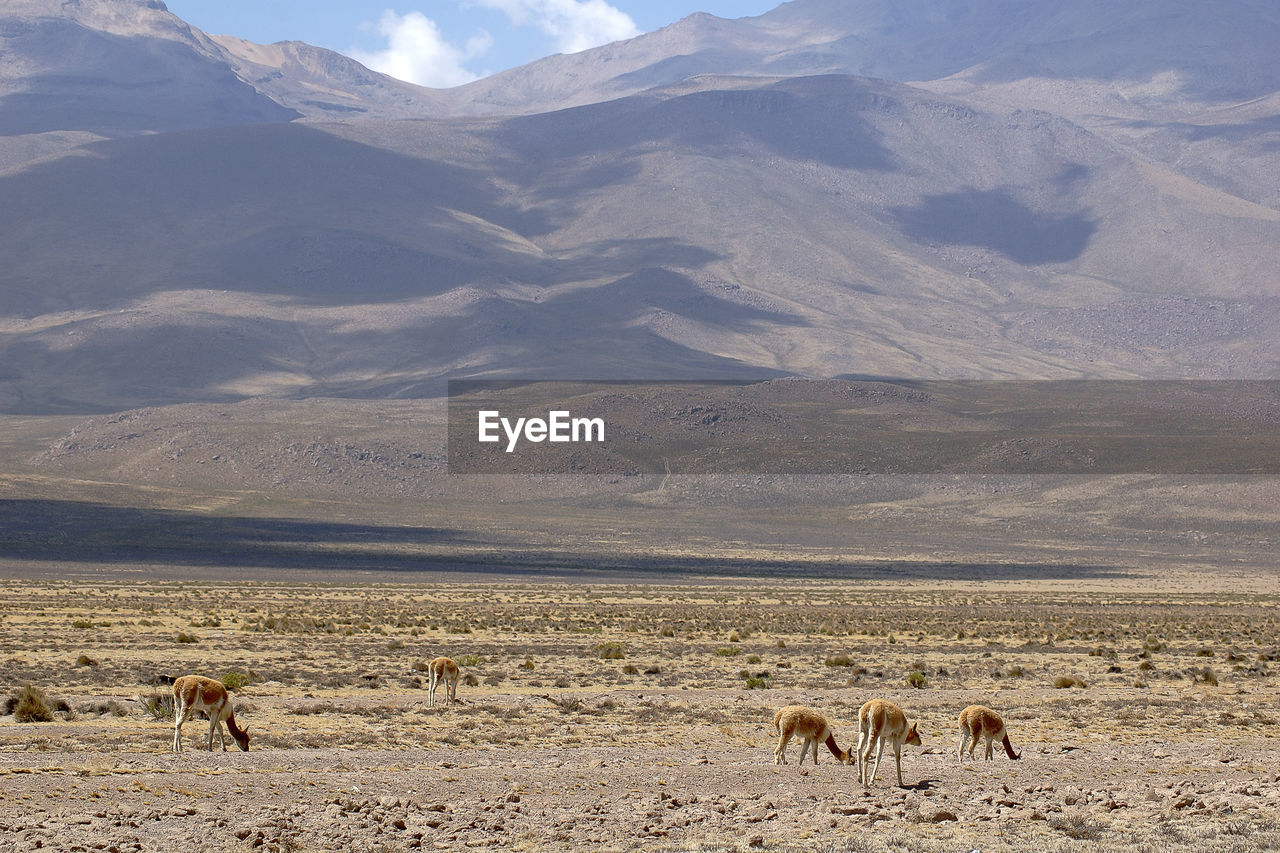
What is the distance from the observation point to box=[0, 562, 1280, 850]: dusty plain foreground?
492 inches

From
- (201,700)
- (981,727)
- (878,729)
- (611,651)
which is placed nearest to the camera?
(878,729)

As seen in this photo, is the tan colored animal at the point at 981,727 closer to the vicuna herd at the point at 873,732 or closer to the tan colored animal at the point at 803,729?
the vicuna herd at the point at 873,732

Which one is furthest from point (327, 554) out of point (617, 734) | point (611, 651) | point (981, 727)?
point (981, 727)

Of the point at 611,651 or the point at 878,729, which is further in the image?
the point at 611,651

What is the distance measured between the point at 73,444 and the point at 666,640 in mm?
104131

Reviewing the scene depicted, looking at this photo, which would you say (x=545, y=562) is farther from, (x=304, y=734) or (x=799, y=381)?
(x=799, y=381)

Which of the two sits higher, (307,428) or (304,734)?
(307,428)

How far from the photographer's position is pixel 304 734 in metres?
16.8

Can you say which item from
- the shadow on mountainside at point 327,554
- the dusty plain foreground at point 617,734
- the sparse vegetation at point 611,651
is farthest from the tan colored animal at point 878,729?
the shadow on mountainside at point 327,554

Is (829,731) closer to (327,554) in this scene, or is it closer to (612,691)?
(612,691)

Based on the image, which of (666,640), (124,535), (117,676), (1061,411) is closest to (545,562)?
(124,535)

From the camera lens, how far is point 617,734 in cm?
1788

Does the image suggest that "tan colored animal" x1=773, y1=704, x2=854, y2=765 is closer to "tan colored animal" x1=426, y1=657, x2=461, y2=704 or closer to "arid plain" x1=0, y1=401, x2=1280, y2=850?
"arid plain" x1=0, y1=401, x2=1280, y2=850

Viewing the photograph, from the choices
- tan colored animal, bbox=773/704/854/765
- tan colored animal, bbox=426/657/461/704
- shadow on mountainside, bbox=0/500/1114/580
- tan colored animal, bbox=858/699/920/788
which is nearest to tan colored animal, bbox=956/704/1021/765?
tan colored animal, bbox=773/704/854/765
